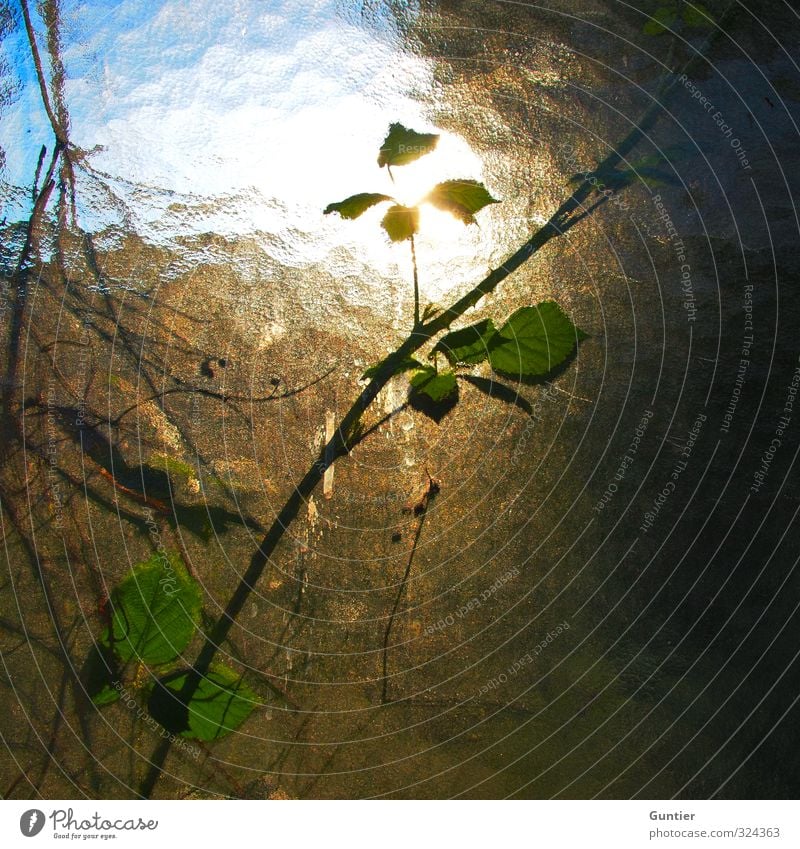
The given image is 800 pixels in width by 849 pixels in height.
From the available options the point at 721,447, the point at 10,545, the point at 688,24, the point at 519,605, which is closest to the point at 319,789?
the point at 519,605

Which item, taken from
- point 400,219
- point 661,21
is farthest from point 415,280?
point 661,21

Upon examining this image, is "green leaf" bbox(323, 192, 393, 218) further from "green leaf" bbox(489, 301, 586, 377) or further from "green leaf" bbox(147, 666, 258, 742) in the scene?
"green leaf" bbox(147, 666, 258, 742)

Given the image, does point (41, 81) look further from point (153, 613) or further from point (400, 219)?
point (153, 613)

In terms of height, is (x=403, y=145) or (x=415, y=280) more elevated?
(x=403, y=145)

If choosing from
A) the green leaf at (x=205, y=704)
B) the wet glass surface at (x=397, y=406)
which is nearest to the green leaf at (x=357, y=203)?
the wet glass surface at (x=397, y=406)

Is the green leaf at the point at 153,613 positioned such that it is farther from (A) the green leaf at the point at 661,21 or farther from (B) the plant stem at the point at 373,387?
(A) the green leaf at the point at 661,21

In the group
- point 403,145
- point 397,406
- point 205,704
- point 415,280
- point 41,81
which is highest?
point 41,81

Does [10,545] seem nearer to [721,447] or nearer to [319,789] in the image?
[319,789]
